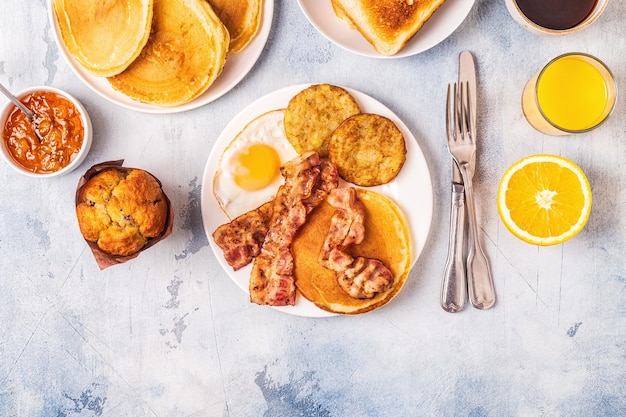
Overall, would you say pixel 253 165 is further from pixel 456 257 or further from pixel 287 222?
pixel 456 257

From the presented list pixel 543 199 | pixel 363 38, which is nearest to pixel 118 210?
pixel 363 38

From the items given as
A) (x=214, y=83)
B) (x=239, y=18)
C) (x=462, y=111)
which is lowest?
(x=462, y=111)

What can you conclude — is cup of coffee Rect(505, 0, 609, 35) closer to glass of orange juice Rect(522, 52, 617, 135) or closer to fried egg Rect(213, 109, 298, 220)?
glass of orange juice Rect(522, 52, 617, 135)

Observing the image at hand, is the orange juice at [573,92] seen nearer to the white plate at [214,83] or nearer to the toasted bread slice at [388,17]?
the toasted bread slice at [388,17]

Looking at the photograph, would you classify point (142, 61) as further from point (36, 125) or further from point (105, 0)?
point (36, 125)

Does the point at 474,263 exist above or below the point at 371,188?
below

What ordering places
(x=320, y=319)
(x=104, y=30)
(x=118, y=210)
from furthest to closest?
(x=320, y=319) < (x=104, y=30) < (x=118, y=210)

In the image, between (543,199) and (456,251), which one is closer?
(543,199)
